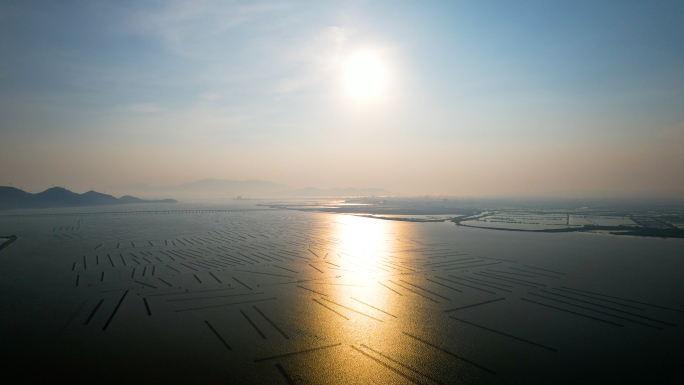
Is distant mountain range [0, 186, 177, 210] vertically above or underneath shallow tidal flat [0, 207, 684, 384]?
above

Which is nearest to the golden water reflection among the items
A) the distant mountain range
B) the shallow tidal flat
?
the shallow tidal flat

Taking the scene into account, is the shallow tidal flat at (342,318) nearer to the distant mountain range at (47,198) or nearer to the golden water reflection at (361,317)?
the golden water reflection at (361,317)

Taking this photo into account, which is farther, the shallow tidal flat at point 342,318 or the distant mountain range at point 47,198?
the distant mountain range at point 47,198

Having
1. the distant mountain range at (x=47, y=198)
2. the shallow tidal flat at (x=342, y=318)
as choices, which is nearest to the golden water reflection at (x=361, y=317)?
the shallow tidal flat at (x=342, y=318)

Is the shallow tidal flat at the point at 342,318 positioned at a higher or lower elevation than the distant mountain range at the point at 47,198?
lower

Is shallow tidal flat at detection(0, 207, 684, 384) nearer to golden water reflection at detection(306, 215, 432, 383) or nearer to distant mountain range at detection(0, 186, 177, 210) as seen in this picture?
golden water reflection at detection(306, 215, 432, 383)

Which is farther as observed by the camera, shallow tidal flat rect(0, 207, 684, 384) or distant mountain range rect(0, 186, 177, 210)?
distant mountain range rect(0, 186, 177, 210)
